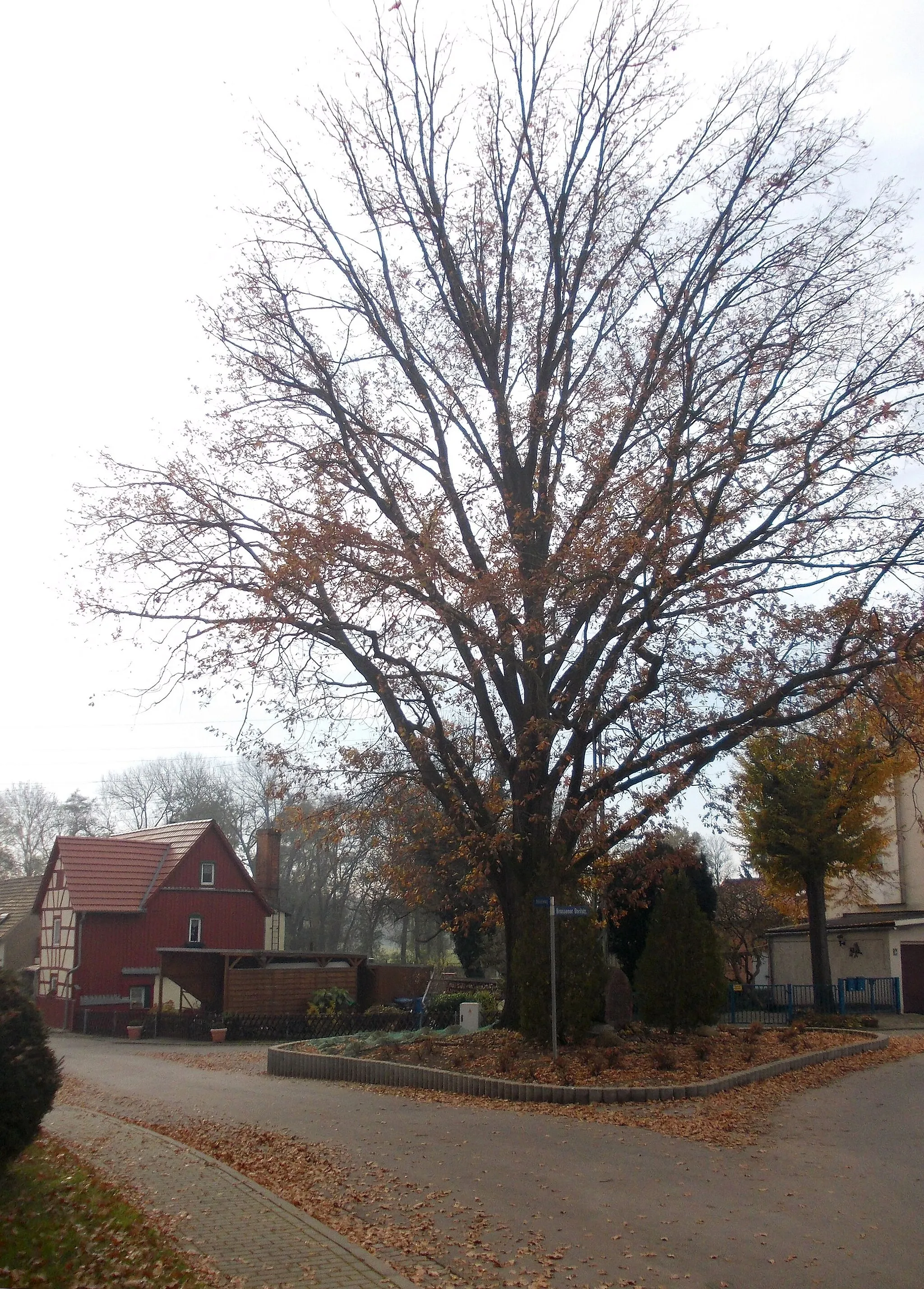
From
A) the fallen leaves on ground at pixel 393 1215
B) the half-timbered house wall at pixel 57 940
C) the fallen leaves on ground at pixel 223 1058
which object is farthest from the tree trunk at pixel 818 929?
the half-timbered house wall at pixel 57 940

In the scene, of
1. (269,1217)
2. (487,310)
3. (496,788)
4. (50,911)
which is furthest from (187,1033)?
(269,1217)

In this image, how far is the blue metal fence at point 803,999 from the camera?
96.8ft

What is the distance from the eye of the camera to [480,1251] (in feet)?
23.6

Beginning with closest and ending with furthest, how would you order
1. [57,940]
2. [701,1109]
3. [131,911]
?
1. [701,1109]
2. [131,911]
3. [57,940]

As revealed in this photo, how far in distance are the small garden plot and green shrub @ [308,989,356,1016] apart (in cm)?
1291

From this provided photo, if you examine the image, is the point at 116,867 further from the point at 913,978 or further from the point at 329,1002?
the point at 913,978

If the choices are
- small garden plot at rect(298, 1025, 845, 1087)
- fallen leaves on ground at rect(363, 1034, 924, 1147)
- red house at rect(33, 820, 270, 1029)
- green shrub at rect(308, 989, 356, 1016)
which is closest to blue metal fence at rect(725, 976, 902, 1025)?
small garden plot at rect(298, 1025, 845, 1087)

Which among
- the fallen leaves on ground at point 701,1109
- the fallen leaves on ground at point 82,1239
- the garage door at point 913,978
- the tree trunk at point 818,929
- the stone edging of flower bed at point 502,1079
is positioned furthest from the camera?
the garage door at point 913,978

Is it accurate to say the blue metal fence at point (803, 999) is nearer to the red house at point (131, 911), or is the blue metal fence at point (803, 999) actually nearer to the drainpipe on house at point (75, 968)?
the red house at point (131, 911)

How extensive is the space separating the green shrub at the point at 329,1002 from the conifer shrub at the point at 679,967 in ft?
52.7

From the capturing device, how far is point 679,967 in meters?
19.6

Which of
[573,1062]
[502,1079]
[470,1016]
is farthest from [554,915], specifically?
[470,1016]

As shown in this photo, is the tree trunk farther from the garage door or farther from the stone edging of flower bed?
the stone edging of flower bed

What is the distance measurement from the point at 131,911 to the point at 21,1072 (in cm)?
3415
